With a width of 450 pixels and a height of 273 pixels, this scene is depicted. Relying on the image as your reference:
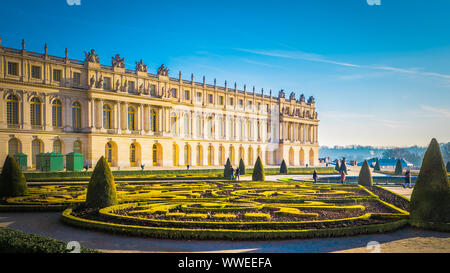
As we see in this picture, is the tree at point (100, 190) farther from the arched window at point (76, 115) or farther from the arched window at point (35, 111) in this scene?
the arched window at point (76, 115)

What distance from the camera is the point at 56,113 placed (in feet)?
129

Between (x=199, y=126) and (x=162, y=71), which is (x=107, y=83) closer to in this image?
(x=162, y=71)

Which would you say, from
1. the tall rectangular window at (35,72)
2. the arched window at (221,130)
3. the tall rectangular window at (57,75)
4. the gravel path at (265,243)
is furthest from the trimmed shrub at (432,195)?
the arched window at (221,130)

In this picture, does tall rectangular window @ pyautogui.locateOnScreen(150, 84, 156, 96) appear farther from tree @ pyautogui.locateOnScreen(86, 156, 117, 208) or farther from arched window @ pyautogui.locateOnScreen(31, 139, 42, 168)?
tree @ pyautogui.locateOnScreen(86, 156, 117, 208)

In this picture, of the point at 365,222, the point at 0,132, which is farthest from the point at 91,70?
the point at 365,222

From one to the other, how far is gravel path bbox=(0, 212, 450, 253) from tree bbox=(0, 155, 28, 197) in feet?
A: 21.0

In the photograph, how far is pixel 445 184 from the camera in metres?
11.5

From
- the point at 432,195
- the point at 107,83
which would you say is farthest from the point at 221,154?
the point at 432,195

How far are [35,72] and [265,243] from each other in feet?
127

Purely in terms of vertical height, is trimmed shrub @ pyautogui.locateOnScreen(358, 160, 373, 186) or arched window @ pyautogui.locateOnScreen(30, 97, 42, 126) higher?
arched window @ pyautogui.locateOnScreen(30, 97, 42, 126)

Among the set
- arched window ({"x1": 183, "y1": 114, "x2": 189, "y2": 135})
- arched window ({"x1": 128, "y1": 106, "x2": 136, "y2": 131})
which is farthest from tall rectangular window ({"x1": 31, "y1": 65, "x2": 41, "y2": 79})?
arched window ({"x1": 183, "y1": 114, "x2": 189, "y2": 135})

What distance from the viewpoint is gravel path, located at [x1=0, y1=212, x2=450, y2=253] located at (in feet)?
28.8
